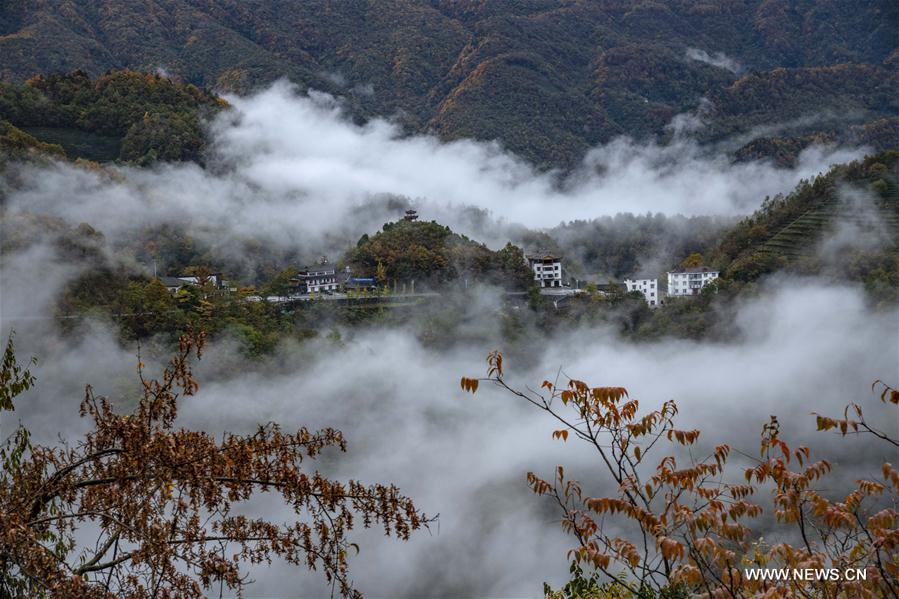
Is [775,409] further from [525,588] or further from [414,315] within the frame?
[525,588]

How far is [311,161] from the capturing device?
5972cm

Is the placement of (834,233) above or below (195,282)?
above

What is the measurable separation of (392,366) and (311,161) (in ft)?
112

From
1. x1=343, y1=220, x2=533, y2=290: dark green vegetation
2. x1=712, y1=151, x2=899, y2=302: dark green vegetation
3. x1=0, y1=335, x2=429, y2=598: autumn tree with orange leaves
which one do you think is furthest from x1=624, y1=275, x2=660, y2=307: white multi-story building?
x1=0, y1=335, x2=429, y2=598: autumn tree with orange leaves

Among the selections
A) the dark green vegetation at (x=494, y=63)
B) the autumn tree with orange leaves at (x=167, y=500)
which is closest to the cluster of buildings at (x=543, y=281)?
the autumn tree with orange leaves at (x=167, y=500)

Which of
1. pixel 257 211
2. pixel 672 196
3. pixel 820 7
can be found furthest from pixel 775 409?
pixel 820 7

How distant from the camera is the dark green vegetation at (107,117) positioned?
126 feet

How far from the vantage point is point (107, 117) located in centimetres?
4078

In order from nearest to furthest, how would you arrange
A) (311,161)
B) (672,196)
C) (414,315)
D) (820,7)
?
(414,315), (311,161), (672,196), (820,7)

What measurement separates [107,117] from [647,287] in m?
27.3

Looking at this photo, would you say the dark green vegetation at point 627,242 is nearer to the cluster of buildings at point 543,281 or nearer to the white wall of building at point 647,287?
the white wall of building at point 647,287

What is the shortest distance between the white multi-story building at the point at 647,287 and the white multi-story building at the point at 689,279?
0.99 meters

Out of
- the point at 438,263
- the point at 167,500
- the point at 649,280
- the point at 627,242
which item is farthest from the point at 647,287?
the point at 167,500

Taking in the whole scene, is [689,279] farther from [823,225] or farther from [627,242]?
[627,242]
